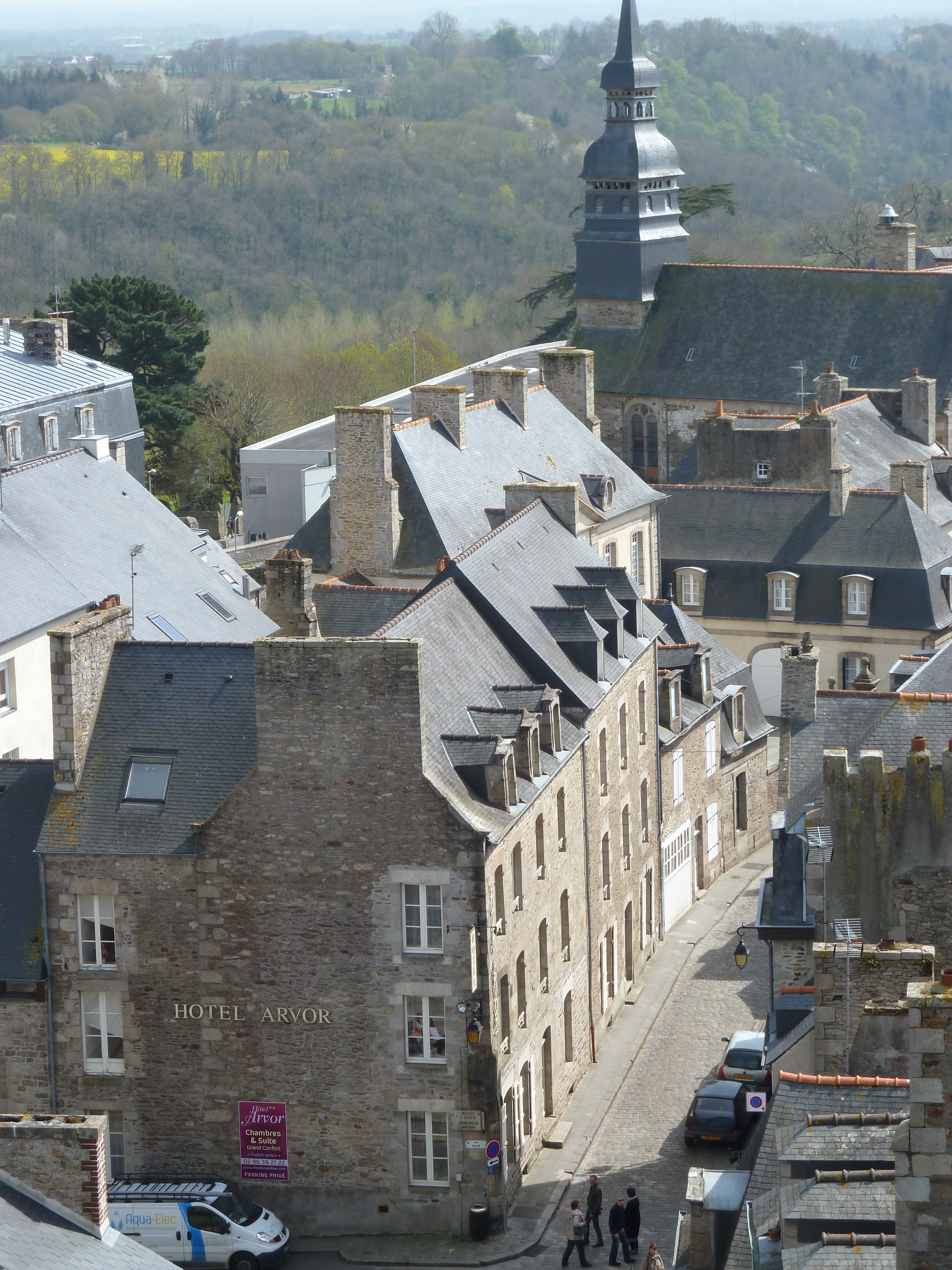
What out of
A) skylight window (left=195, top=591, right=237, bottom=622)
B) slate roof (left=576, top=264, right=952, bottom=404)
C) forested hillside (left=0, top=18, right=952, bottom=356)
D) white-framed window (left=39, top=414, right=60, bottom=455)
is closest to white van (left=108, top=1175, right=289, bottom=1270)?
skylight window (left=195, top=591, right=237, bottom=622)

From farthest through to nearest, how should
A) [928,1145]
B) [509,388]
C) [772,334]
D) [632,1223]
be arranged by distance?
[772,334] < [509,388] < [632,1223] < [928,1145]

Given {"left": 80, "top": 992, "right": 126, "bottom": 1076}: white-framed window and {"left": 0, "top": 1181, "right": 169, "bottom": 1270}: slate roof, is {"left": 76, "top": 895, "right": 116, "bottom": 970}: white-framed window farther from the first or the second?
{"left": 0, "top": 1181, "right": 169, "bottom": 1270}: slate roof

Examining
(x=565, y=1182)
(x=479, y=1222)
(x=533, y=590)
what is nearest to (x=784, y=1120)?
(x=479, y=1222)

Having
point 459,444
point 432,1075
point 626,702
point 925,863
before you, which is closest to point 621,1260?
point 432,1075

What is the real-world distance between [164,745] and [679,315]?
4619 cm

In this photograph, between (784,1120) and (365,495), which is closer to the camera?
(784,1120)

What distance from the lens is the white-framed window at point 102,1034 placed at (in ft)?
102

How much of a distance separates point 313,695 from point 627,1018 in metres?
11.0

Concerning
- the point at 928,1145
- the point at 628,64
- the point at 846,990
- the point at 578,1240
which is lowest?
the point at 578,1240

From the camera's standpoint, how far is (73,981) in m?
31.0

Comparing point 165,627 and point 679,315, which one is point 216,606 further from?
point 679,315

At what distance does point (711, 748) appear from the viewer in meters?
45.5

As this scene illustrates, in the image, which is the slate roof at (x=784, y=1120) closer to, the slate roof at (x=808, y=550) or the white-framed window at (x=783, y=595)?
the slate roof at (x=808, y=550)

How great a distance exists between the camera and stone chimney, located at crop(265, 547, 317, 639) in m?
39.0
